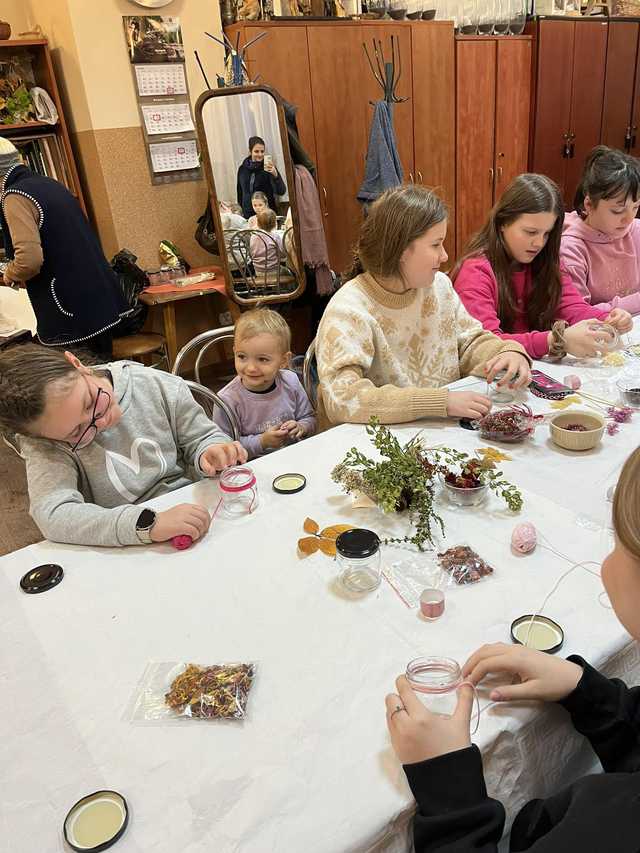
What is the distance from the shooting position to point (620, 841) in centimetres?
62

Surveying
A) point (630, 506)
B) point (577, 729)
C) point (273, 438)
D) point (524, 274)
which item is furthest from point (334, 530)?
point (524, 274)

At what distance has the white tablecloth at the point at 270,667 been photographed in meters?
0.72

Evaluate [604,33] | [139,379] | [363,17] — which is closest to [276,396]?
[139,379]

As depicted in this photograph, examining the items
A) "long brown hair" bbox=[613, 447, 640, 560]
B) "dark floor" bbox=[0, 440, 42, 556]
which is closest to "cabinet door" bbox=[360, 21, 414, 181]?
"dark floor" bbox=[0, 440, 42, 556]

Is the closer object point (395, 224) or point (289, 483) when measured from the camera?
point (289, 483)

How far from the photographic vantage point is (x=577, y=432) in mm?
1380

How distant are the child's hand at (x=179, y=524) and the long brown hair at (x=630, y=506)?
2.49 feet

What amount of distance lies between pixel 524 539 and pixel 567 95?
5.19 meters

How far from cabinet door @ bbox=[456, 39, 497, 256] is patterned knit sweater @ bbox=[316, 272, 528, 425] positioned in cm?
280

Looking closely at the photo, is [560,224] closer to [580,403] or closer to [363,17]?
[580,403]

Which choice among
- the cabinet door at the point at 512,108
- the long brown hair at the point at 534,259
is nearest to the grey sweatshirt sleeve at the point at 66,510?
the long brown hair at the point at 534,259

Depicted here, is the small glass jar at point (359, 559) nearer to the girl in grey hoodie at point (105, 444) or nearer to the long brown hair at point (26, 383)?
the girl in grey hoodie at point (105, 444)

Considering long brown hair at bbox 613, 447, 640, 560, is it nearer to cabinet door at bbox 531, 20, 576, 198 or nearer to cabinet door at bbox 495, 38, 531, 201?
cabinet door at bbox 495, 38, 531, 201

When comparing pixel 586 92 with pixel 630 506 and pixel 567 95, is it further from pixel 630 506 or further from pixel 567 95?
pixel 630 506
